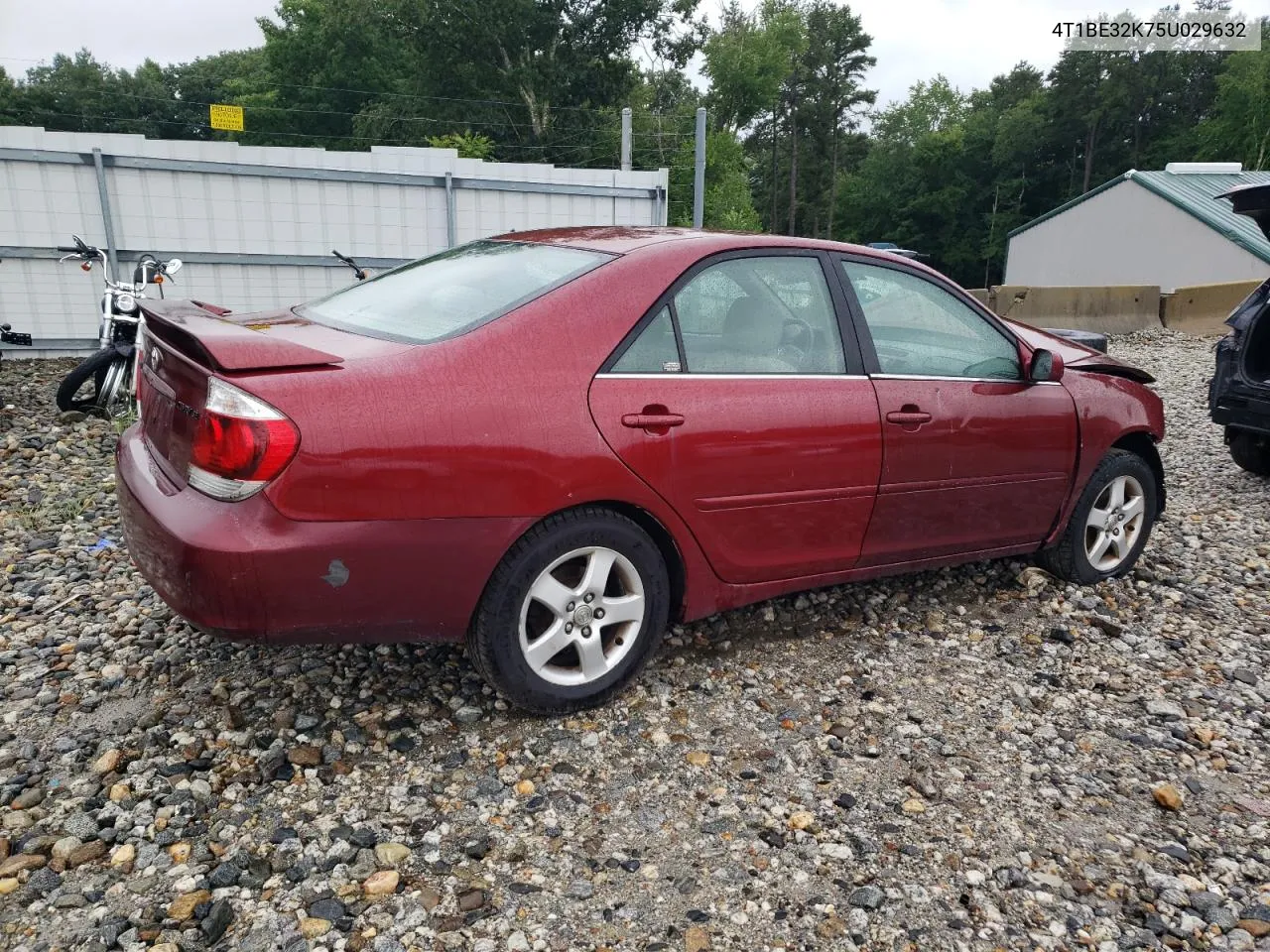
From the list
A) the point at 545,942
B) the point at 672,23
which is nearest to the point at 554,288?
the point at 545,942

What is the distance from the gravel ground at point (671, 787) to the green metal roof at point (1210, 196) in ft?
90.6

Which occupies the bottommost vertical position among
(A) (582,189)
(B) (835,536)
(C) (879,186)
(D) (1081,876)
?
(D) (1081,876)

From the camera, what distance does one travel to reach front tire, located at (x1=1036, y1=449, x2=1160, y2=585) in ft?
13.7

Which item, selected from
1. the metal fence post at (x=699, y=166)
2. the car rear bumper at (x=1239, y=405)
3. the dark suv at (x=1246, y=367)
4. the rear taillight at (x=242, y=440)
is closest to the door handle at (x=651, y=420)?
the rear taillight at (x=242, y=440)

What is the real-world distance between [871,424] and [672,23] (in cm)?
4566

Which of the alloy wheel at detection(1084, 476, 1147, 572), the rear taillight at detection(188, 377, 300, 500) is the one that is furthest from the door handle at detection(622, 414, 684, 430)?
the alloy wheel at detection(1084, 476, 1147, 572)

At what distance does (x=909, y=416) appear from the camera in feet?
11.3

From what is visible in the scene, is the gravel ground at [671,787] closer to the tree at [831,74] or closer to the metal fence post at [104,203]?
the metal fence post at [104,203]

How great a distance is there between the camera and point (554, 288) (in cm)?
286

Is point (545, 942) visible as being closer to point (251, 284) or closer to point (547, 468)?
point (547, 468)

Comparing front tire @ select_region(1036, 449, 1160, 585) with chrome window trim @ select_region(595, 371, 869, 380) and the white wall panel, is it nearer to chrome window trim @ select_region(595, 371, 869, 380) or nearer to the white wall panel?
chrome window trim @ select_region(595, 371, 869, 380)

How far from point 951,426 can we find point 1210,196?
3228 cm

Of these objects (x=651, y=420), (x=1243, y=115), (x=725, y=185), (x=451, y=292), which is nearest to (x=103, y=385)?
(x=451, y=292)

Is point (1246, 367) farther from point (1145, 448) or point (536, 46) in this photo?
point (536, 46)
